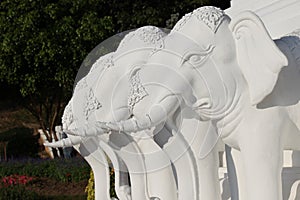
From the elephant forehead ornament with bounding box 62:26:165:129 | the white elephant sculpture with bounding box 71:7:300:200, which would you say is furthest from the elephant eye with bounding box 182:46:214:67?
the elephant forehead ornament with bounding box 62:26:165:129

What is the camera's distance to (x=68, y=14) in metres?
11.0

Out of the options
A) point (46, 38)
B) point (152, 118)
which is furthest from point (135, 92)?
point (46, 38)

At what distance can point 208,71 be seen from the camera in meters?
1.70

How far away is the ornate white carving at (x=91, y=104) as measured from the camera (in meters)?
2.19

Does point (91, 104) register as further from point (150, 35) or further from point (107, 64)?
point (150, 35)

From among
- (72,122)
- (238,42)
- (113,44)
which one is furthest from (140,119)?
(113,44)

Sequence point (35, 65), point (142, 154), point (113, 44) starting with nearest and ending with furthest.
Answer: point (142, 154) → point (113, 44) → point (35, 65)

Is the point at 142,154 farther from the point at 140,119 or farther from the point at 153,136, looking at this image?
the point at 140,119

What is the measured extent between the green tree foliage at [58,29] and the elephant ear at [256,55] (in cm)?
869

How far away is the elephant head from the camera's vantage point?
65.2 inches

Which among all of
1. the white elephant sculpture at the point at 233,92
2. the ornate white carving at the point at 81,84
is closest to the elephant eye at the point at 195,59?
the white elephant sculpture at the point at 233,92

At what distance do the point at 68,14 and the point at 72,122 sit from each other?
8940 mm

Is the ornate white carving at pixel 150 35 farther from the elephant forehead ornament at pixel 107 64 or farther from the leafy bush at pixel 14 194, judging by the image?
the leafy bush at pixel 14 194

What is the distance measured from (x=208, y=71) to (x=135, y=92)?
0.83 ft
